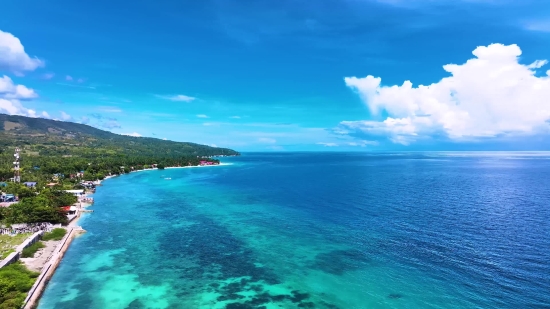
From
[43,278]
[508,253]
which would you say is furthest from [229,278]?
[508,253]

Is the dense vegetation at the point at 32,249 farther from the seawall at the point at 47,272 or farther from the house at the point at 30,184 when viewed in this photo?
the house at the point at 30,184

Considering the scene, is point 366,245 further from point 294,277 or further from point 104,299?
point 104,299

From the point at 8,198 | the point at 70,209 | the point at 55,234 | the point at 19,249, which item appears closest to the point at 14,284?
the point at 19,249

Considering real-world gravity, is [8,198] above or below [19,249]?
above

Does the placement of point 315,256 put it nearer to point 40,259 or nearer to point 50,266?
point 50,266

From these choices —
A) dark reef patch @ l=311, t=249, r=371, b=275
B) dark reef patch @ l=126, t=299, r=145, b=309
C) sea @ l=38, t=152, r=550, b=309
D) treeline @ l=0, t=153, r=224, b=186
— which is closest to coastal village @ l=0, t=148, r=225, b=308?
sea @ l=38, t=152, r=550, b=309

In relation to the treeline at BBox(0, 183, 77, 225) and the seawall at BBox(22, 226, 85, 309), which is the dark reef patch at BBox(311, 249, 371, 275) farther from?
the treeline at BBox(0, 183, 77, 225)
